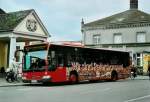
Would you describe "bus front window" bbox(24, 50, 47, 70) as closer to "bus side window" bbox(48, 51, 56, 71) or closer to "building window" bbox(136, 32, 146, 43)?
"bus side window" bbox(48, 51, 56, 71)

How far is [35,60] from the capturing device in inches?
1156

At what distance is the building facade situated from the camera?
204ft

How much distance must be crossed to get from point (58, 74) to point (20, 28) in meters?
9.22

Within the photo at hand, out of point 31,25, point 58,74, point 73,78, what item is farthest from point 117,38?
point 58,74

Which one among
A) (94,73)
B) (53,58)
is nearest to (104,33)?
(94,73)

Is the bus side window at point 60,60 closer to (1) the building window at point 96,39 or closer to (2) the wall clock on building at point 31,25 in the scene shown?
(2) the wall clock on building at point 31,25

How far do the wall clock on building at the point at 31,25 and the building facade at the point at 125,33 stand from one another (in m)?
23.4

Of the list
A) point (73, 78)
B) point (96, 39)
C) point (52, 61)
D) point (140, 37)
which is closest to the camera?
point (52, 61)

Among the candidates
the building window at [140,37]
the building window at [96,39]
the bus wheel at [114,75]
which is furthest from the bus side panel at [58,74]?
the building window at [96,39]

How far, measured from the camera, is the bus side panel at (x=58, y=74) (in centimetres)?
2930

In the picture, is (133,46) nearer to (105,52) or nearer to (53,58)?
(105,52)

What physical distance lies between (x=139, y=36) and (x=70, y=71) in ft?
110

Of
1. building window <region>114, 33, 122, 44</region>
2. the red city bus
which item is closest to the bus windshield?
the red city bus

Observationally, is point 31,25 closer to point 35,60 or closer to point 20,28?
point 20,28
